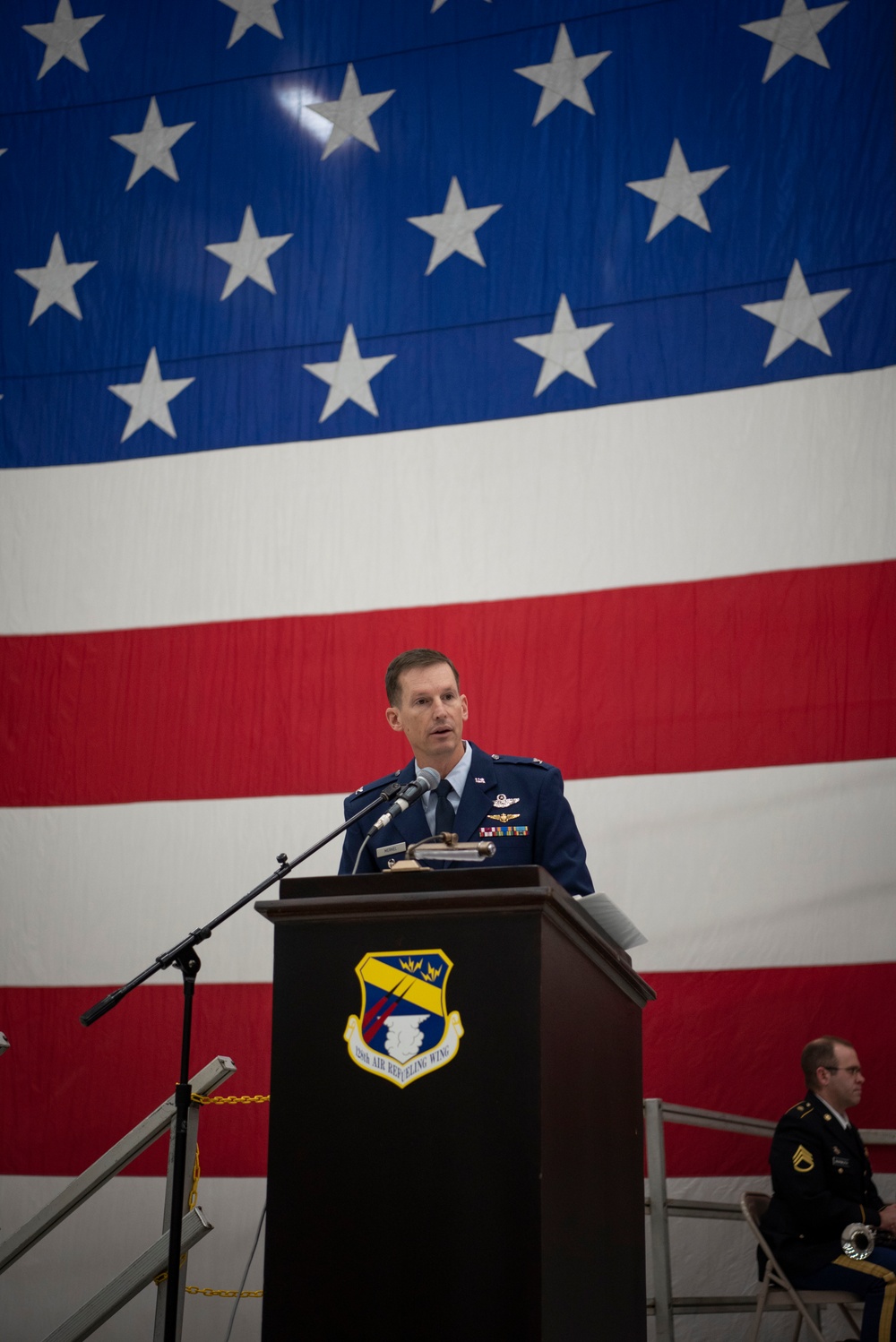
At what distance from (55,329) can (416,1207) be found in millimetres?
3566

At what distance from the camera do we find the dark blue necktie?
2.12 metres

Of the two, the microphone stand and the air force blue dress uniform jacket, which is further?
the air force blue dress uniform jacket

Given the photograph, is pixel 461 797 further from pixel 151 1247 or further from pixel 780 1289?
pixel 780 1289

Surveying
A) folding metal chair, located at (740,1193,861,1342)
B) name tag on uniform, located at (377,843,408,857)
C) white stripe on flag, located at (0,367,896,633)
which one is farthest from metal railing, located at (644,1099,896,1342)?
name tag on uniform, located at (377,843,408,857)

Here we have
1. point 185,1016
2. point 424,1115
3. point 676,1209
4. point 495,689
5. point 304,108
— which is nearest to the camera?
point 424,1115

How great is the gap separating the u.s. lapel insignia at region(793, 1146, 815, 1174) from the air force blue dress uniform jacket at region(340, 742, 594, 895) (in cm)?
124

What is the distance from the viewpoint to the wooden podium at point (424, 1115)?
1.27m

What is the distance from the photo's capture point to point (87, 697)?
154 inches

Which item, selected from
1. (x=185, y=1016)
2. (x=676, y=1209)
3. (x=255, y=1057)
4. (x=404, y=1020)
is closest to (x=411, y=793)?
(x=404, y=1020)

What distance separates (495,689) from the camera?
11.9ft

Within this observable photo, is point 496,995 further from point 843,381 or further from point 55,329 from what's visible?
point 55,329

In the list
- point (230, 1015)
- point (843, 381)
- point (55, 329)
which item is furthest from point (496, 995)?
point (55, 329)

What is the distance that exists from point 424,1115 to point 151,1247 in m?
1.45

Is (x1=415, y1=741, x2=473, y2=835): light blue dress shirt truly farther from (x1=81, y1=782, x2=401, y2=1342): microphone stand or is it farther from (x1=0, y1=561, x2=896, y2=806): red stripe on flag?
(x1=0, y1=561, x2=896, y2=806): red stripe on flag
